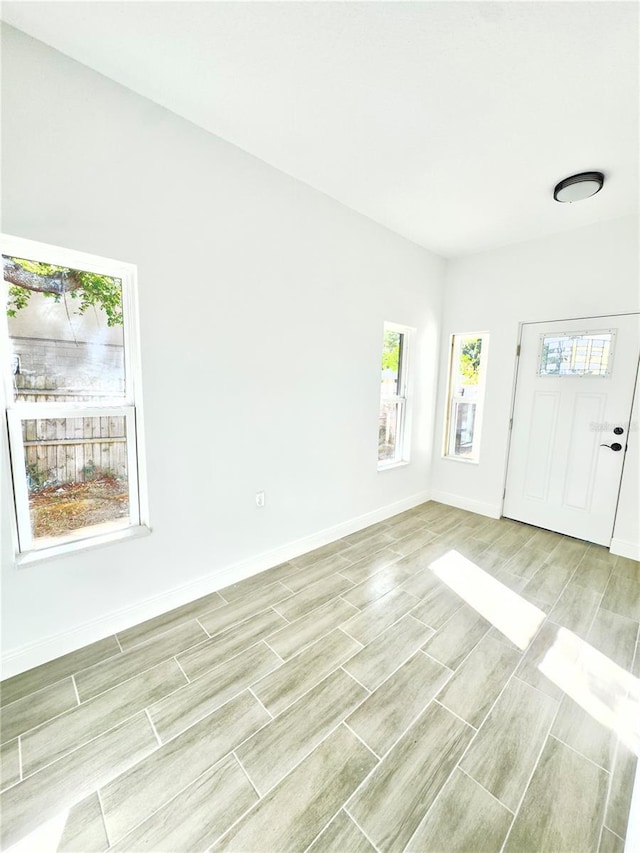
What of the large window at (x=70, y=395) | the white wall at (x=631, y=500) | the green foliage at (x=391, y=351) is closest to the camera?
the large window at (x=70, y=395)

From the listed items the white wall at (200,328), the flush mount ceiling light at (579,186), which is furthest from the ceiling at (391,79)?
the white wall at (200,328)

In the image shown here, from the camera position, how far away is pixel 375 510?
11.5 feet

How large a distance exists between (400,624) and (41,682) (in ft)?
6.09

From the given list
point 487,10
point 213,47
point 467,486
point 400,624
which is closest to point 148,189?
point 213,47

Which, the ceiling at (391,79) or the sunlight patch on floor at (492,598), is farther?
the sunlight patch on floor at (492,598)

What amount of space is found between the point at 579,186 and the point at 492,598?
2885 mm

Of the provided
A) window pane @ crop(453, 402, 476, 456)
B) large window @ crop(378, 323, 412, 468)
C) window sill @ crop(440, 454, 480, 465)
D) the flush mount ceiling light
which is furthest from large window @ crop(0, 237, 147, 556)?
window pane @ crop(453, 402, 476, 456)

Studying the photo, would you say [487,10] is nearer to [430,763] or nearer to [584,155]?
[584,155]

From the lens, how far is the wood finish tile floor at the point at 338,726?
1.12m

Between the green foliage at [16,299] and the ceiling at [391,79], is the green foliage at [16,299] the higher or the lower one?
the lower one

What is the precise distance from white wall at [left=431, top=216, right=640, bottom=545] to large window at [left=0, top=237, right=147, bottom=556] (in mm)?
3338

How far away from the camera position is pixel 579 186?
2.34 meters

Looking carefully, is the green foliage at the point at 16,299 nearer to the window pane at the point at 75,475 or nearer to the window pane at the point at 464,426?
the window pane at the point at 75,475

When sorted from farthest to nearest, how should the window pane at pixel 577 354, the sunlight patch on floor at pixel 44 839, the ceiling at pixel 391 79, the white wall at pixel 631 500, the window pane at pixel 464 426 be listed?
the window pane at pixel 464 426 < the window pane at pixel 577 354 < the white wall at pixel 631 500 < the ceiling at pixel 391 79 < the sunlight patch on floor at pixel 44 839
